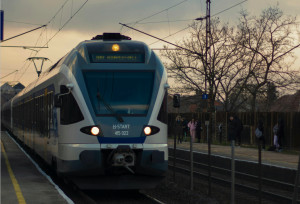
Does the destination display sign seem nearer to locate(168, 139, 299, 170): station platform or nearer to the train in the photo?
the train

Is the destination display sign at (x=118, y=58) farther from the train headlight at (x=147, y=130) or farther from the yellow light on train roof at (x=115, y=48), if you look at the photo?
the train headlight at (x=147, y=130)

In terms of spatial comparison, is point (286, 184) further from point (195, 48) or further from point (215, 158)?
point (195, 48)

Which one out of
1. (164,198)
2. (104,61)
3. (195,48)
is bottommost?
(164,198)

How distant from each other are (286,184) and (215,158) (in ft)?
22.1

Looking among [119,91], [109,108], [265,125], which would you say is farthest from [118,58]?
[265,125]

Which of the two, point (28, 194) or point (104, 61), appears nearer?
point (28, 194)

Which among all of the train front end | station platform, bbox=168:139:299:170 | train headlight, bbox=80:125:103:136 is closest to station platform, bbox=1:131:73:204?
the train front end

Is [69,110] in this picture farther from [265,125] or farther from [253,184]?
[265,125]

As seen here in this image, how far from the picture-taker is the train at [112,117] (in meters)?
11.0

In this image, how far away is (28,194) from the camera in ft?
34.2

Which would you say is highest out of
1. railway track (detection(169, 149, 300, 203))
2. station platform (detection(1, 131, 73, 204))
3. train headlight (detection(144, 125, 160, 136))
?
train headlight (detection(144, 125, 160, 136))

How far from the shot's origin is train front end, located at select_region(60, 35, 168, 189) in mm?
11023

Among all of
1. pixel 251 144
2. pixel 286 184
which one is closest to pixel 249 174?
pixel 286 184

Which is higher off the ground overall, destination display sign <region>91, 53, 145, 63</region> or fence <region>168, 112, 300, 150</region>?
destination display sign <region>91, 53, 145, 63</region>
